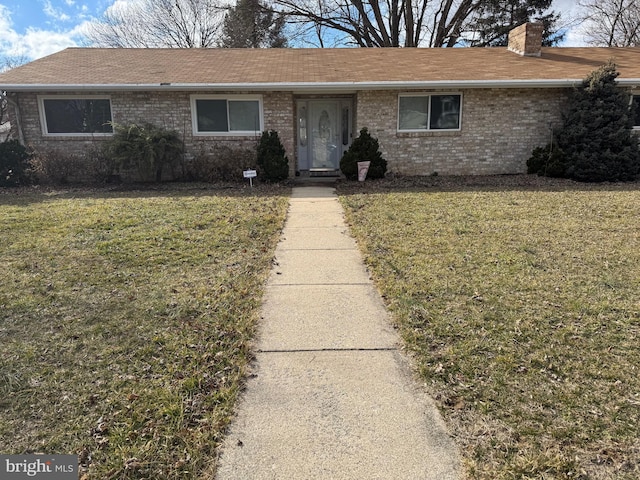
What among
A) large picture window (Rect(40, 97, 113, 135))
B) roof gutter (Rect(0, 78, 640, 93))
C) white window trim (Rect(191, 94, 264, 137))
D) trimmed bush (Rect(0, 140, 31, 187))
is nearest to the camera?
trimmed bush (Rect(0, 140, 31, 187))

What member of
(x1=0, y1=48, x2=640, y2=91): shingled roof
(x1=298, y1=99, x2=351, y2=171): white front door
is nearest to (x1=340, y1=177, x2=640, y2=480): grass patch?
(x1=0, y1=48, x2=640, y2=91): shingled roof

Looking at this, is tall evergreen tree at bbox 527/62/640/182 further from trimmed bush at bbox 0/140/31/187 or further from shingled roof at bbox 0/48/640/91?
trimmed bush at bbox 0/140/31/187

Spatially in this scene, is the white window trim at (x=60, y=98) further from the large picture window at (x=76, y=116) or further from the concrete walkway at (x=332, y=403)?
the concrete walkway at (x=332, y=403)

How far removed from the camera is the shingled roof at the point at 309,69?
38.1 feet

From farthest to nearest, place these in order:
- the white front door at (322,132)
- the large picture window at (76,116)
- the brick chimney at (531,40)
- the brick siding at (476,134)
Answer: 1. the brick chimney at (531,40)
2. the white front door at (322,132)
3. the brick siding at (476,134)
4. the large picture window at (76,116)

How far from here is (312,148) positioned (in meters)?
13.8

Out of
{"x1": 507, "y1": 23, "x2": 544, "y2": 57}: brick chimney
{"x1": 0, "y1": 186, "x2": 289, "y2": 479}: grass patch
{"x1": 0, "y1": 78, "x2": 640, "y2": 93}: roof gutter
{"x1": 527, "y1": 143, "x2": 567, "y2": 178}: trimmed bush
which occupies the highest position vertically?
{"x1": 507, "y1": 23, "x2": 544, "y2": 57}: brick chimney

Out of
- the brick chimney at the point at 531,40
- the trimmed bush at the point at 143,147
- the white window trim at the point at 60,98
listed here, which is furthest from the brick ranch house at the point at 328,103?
the brick chimney at the point at 531,40

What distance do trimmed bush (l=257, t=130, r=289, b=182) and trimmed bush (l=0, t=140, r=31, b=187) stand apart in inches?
236

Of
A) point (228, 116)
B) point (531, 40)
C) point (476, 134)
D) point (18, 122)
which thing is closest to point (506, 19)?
point (531, 40)

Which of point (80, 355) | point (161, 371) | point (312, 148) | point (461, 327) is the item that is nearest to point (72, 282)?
point (80, 355)

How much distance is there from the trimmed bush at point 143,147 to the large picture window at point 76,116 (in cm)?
97

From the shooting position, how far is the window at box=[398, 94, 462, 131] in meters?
12.4

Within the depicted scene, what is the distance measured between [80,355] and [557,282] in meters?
4.58
